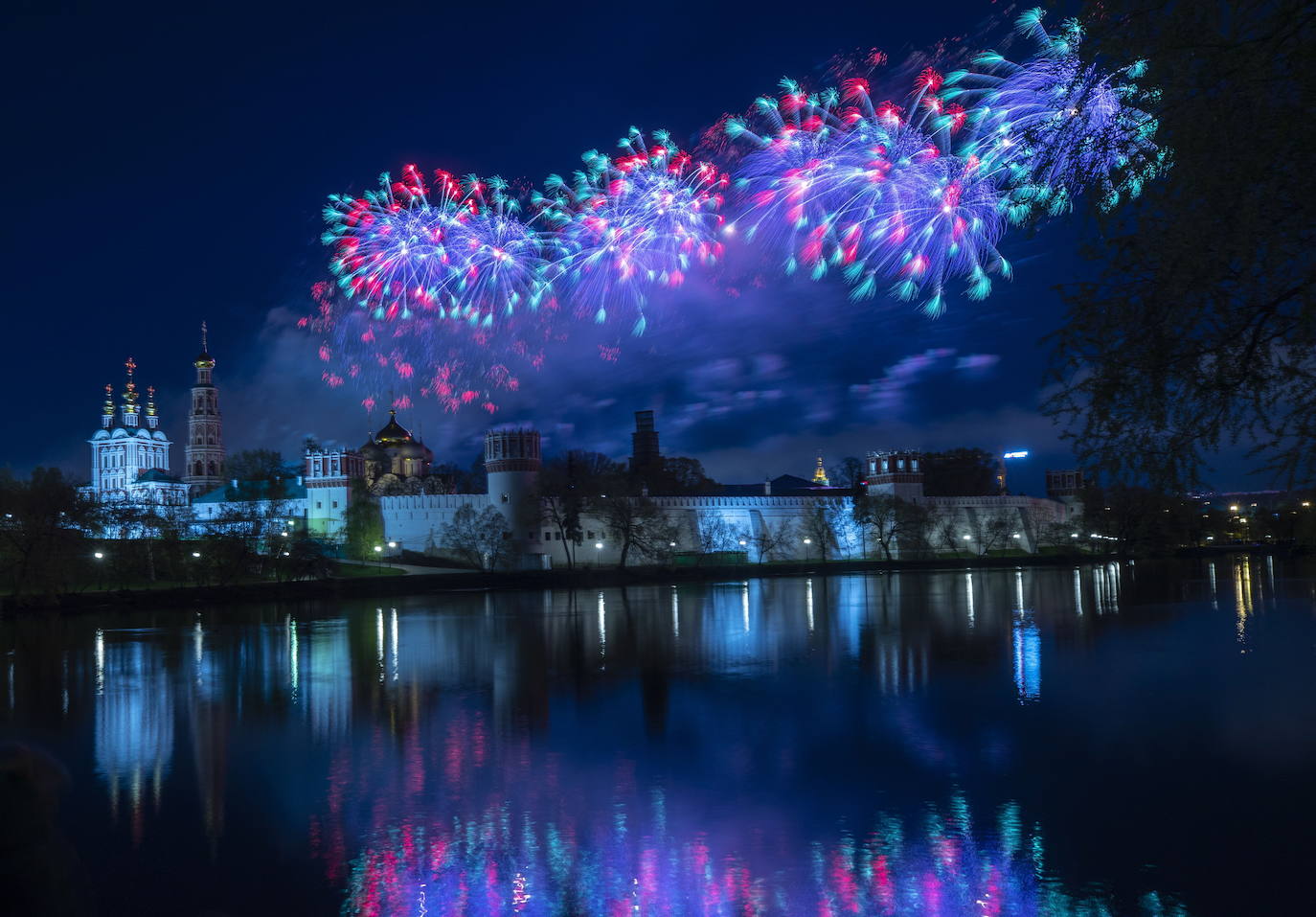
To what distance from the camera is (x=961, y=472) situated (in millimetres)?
85312

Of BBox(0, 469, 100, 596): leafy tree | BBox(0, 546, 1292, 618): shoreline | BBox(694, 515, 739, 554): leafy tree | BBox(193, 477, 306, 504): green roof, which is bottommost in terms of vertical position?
BBox(0, 546, 1292, 618): shoreline

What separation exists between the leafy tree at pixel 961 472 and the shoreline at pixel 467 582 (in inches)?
844

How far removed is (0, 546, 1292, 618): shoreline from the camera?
33.2 metres

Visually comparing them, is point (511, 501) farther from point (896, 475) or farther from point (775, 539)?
point (896, 475)

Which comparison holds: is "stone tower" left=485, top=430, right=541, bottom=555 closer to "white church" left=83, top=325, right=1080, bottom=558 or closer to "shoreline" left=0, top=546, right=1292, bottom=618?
"white church" left=83, top=325, right=1080, bottom=558

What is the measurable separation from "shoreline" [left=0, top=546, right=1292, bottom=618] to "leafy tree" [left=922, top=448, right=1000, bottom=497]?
844 inches

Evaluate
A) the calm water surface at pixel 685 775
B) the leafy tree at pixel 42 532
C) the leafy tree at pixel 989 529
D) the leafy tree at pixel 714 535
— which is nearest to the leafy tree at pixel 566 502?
the leafy tree at pixel 714 535

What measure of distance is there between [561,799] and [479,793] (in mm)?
748

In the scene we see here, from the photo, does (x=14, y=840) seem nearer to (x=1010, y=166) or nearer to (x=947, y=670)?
(x=1010, y=166)

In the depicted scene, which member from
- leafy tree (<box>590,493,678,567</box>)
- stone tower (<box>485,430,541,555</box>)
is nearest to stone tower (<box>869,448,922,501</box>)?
leafy tree (<box>590,493,678,567</box>)

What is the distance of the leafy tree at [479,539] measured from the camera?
48844mm

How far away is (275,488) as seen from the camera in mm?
58438

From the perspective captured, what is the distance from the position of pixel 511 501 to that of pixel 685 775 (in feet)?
142

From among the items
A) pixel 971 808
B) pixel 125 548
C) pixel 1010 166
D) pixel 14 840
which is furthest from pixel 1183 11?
pixel 125 548
